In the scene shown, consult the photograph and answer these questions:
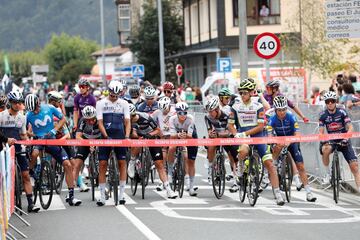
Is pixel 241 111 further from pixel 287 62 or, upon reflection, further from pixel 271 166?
pixel 287 62

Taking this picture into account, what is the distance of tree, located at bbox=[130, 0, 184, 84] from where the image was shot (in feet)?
210

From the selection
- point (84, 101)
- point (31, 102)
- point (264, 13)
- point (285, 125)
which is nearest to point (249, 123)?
point (285, 125)

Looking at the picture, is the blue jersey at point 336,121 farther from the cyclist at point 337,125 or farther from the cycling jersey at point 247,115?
the cycling jersey at point 247,115

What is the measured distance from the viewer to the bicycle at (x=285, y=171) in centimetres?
1588

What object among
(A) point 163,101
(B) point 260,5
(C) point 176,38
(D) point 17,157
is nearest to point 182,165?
(A) point 163,101

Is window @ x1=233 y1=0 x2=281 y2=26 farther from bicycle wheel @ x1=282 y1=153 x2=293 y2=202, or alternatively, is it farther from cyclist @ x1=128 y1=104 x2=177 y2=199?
bicycle wheel @ x1=282 y1=153 x2=293 y2=202

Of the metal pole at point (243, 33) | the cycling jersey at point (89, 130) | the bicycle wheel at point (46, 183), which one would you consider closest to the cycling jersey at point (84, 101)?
the cycling jersey at point (89, 130)

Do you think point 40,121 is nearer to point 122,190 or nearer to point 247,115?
point 122,190

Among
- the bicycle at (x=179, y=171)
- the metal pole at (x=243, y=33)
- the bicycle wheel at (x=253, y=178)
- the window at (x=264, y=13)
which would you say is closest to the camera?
the bicycle wheel at (x=253, y=178)

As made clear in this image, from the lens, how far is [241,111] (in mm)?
15688

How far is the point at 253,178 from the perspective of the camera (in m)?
15.4

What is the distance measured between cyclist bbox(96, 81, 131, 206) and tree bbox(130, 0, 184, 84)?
1881 inches

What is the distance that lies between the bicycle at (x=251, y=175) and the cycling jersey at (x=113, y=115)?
206 centimetres

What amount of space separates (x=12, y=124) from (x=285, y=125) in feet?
14.9
